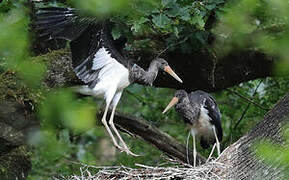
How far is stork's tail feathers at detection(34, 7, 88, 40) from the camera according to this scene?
413cm

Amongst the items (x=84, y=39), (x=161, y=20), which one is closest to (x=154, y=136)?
(x=84, y=39)

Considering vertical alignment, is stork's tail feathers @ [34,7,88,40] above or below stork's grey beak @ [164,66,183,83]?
above

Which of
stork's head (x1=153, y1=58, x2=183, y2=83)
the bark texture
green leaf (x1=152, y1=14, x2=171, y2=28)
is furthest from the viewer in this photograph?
stork's head (x1=153, y1=58, x2=183, y2=83)

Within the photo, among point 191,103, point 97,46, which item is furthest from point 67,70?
point 191,103

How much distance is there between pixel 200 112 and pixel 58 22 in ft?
5.34

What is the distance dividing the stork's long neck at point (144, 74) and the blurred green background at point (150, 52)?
258 millimetres

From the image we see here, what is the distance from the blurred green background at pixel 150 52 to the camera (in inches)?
77.9

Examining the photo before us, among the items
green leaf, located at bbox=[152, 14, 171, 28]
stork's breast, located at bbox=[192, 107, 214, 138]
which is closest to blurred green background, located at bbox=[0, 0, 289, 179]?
green leaf, located at bbox=[152, 14, 171, 28]

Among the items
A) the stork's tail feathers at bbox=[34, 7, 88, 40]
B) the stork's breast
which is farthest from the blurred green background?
the stork's breast

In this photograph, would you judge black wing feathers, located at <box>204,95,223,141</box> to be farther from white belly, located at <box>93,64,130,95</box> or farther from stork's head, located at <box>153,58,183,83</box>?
white belly, located at <box>93,64,130,95</box>

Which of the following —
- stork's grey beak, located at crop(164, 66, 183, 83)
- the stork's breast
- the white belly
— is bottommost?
the stork's breast

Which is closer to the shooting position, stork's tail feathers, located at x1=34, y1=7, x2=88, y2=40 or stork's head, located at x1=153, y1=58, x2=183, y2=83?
stork's tail feathers, located at x1=34, y1=7, x2=88, y2=40

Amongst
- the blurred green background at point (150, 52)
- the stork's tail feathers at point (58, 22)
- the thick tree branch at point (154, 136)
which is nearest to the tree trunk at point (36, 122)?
the thick tree branch at point (154, 136)

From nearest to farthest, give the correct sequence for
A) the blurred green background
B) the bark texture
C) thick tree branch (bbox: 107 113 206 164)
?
the blurred green background → the bark texture → thick tree branch (bbox: 107 113 206 164)
